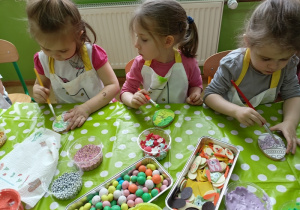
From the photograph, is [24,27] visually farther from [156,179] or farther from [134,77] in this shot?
[156,179]

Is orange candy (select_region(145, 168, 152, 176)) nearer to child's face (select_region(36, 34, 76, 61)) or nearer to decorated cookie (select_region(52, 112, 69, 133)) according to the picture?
decorated cookie (select_region(52, 112, 69, 133))

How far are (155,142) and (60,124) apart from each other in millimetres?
397

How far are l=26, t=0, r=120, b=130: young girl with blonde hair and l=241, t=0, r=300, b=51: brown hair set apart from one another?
26.0 inches

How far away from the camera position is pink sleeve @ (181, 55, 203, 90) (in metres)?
1.10

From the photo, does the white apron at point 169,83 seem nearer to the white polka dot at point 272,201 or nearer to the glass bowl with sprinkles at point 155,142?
the glass bowl with sprinkles at point 155,142

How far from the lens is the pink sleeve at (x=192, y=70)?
110cm

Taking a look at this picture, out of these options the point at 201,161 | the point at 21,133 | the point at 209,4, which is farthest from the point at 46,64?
the point at 209,4

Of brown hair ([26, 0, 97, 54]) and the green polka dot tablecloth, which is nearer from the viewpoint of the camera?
the green polka dot tablecloth

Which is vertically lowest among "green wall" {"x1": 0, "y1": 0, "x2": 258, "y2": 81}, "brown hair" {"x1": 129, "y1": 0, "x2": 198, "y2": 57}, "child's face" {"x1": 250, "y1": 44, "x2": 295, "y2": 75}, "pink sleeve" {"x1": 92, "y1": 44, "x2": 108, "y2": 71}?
"green wall" {"x1": 0, "y1": 0, "x2": 258, "y2": 81}

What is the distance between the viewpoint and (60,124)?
36.2 inches

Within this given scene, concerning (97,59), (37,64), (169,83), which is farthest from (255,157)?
(37,64)

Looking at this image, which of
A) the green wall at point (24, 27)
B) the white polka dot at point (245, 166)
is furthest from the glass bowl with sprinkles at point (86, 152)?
the green wall at point (24, 27)

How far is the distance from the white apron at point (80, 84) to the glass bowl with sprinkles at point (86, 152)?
42 cm

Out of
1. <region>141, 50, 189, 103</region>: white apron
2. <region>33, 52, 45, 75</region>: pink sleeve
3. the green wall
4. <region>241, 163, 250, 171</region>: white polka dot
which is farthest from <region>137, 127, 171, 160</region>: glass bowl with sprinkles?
the green wall
